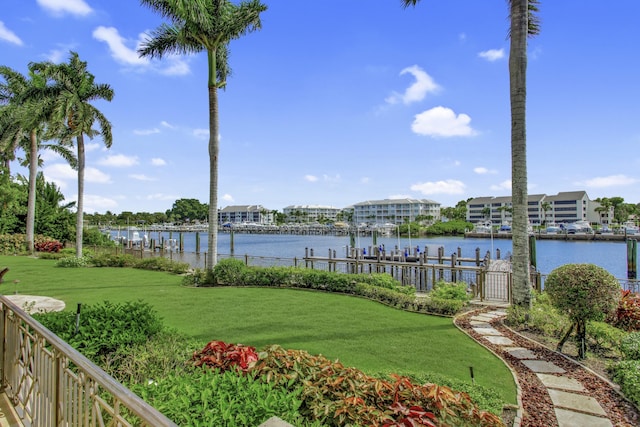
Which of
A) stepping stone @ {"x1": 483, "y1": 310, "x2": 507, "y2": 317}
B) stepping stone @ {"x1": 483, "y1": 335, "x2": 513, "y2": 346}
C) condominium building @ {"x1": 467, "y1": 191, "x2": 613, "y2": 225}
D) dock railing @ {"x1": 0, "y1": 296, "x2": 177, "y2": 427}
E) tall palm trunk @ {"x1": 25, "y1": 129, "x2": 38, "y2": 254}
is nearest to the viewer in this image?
dock railing @ {"x1": 0, "y1": 296, "x2": 177, "y2": 427}

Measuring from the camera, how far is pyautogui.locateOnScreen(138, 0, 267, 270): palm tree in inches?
502

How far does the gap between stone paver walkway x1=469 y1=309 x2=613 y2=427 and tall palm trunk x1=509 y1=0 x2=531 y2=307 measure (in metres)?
2.35

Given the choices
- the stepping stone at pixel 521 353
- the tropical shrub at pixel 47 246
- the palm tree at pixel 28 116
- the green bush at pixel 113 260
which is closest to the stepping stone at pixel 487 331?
the stepping stone at pixel 521 353

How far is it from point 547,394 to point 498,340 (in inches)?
86.6

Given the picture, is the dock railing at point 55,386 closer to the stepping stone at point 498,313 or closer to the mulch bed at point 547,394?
the mulch bed at point 547,394

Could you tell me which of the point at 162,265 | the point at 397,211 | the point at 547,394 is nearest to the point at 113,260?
the point at 162,265

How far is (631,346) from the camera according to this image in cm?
592

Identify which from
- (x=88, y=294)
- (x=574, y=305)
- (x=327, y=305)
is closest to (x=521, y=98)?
(x=574, y=305)

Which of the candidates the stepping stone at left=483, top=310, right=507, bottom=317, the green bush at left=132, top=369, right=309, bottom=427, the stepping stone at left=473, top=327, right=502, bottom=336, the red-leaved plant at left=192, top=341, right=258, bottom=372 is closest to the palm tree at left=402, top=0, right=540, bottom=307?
the stepping stone at left=483, top=310, right=507, bottom=317

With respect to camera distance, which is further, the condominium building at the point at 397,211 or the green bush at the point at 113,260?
the condominium building at the point at 397,211

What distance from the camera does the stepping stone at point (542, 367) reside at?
18.3 ft

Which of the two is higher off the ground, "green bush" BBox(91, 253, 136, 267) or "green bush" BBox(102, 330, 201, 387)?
"green bush" BBox(102, 330, 201, 387)

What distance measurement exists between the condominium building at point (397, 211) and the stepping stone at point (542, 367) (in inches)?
4556

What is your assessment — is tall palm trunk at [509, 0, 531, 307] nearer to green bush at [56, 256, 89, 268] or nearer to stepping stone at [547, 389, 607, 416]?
stepping stone at [547, 389, 607, 416]
